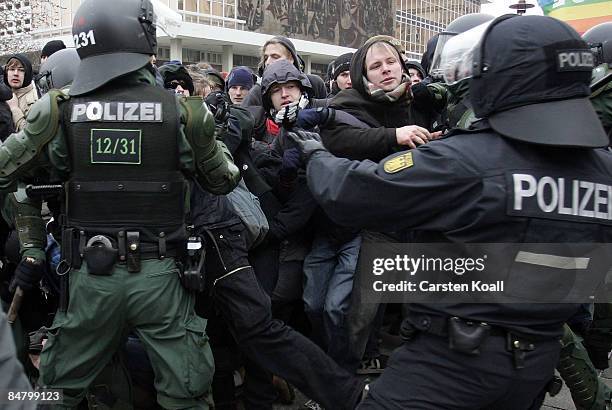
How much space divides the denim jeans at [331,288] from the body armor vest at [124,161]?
3.63 ft

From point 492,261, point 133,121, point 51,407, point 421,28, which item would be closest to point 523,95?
point 492,261

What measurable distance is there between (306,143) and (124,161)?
782mm

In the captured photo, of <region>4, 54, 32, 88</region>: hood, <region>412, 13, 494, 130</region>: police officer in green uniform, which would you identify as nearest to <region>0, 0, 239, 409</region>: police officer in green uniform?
<region>412, 13, 494, 130</region>: police officer in green uniform

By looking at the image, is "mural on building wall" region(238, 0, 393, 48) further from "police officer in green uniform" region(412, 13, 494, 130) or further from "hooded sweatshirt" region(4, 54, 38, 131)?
"police officer in green uniform" region(412, 13, 494, 130)

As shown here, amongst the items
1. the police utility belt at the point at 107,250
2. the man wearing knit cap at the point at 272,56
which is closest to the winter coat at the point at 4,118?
the man wearing knit cap at the point at 272,56

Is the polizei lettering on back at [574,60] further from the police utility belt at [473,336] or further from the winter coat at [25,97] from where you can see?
the winter coat at [25,97]

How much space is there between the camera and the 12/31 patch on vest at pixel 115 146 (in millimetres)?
2422

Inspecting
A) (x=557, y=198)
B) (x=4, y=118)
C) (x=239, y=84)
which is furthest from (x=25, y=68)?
(x=557, y=198)

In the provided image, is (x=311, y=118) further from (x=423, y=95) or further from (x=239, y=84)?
(x=239, y=84)

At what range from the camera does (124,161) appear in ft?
7.98

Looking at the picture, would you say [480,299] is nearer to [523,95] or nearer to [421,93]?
[523,95]

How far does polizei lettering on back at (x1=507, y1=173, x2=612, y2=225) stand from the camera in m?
1.77

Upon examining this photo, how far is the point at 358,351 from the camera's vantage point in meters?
3.32

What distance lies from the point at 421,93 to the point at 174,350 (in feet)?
6.59
